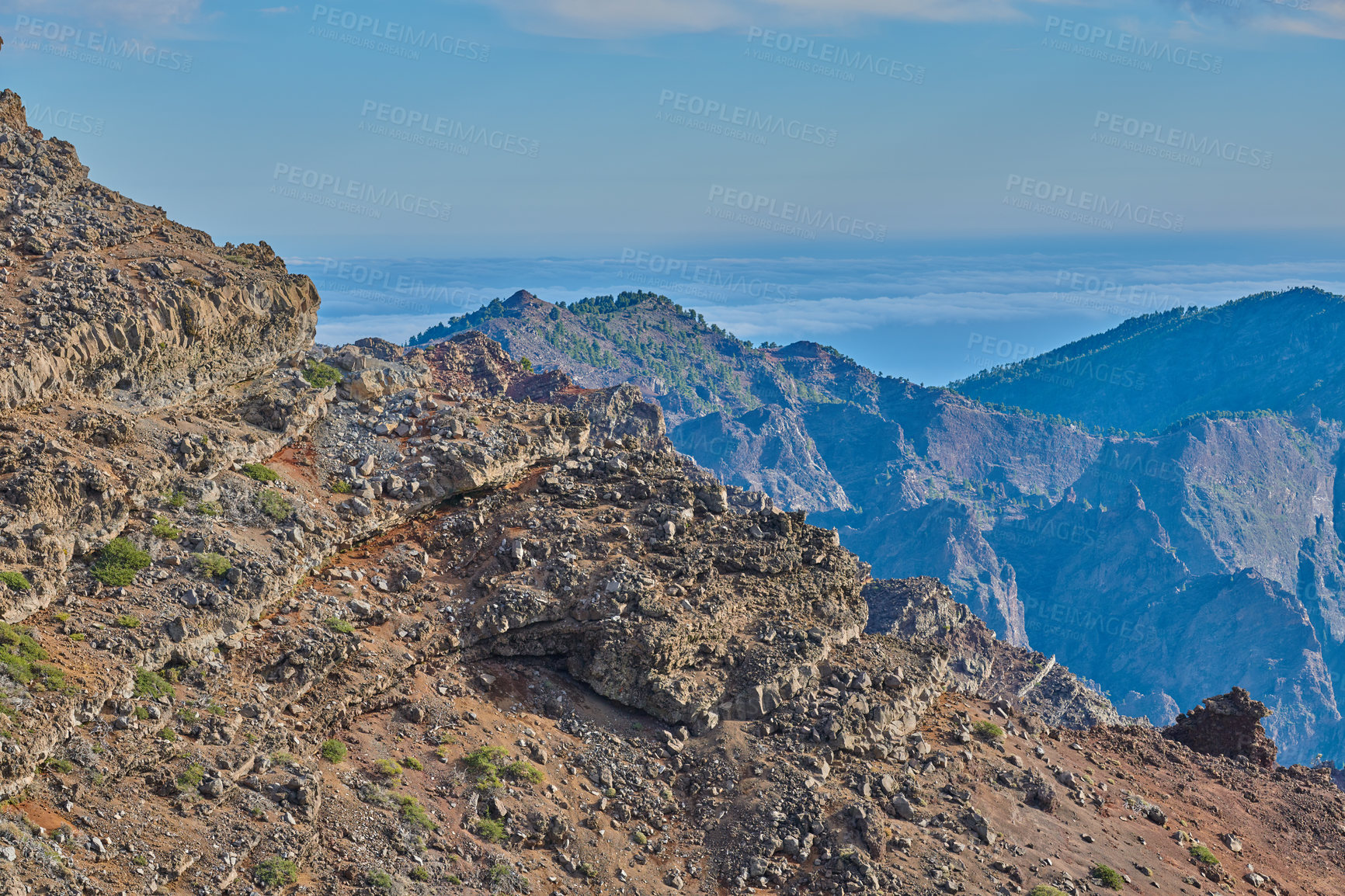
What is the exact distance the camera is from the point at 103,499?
107 ft

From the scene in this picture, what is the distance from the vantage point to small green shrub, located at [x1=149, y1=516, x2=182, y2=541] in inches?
1312

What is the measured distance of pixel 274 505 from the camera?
121 ft

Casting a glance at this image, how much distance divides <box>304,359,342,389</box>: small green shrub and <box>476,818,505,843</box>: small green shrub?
16.8m

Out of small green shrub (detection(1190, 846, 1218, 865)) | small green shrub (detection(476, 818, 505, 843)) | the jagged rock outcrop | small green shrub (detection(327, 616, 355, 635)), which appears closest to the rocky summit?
small green shrub (detection(1190, 846, 1218, 865))

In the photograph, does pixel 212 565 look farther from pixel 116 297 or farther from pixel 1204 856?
pixel 1204 856

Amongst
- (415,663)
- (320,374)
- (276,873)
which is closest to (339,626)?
(415,663)

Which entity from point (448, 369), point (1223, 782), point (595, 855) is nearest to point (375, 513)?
point (595, 855)

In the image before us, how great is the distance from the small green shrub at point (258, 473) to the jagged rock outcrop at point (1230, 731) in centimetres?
4238

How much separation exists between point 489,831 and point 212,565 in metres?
10.5

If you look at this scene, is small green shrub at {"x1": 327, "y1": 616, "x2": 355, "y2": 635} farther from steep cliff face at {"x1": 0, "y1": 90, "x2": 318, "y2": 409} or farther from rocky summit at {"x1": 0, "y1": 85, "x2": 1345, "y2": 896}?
steep cliff face at {"x1": 0, "y1": 90, "x2": 318, "y2": 409}

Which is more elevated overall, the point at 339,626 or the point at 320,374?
the point at 320,374

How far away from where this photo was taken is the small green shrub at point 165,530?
33.3 metres

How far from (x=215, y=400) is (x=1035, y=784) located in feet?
99.6

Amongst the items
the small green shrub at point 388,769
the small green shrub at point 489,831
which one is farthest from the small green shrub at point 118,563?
the small green shrub at point 489,831
